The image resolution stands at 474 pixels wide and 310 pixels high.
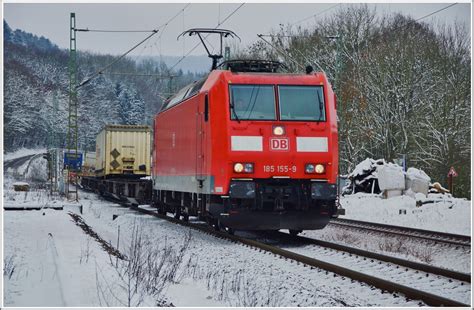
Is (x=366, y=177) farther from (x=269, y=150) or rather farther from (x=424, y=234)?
(x=269, y=150)

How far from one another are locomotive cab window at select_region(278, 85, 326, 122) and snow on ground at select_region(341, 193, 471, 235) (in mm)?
5197

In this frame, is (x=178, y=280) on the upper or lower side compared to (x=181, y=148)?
lower

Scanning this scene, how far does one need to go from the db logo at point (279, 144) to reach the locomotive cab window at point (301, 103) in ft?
1.35

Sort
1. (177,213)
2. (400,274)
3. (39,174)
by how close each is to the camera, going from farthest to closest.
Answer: (39,174)
(177,213)
(400,274)

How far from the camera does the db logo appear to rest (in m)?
12.7

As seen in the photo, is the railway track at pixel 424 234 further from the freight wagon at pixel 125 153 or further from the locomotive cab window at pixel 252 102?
the freight wagon at pixel 125 153

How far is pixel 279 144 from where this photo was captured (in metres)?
12.7

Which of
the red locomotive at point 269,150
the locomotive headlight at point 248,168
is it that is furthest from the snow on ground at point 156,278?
the locomotive headlight at point 248,168

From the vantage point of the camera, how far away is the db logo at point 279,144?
12682 mm

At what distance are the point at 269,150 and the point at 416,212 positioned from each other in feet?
29.8

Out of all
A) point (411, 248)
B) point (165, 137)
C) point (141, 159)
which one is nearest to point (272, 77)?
point (411, 248)

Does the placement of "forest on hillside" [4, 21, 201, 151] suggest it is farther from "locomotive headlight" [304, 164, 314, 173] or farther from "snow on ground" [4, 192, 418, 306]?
"locomotive headlight" [304, 164, 314, 173]

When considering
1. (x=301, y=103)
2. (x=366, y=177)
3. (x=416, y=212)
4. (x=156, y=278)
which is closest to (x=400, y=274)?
(x=156, y=278)

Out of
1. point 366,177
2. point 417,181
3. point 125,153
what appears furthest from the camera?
point 125,153
